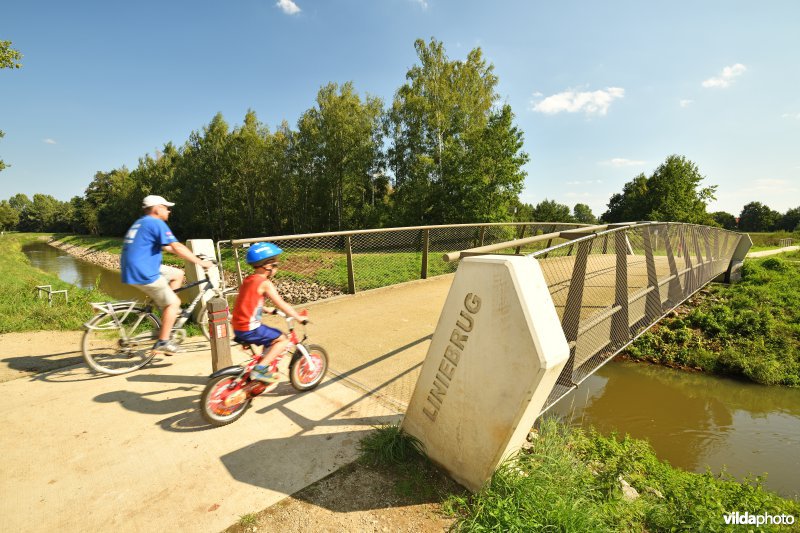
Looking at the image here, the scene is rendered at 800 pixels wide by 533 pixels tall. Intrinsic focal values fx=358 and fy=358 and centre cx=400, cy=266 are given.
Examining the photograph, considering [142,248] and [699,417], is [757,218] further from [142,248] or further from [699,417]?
[142,248]

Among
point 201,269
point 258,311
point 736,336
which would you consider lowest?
point 736,336

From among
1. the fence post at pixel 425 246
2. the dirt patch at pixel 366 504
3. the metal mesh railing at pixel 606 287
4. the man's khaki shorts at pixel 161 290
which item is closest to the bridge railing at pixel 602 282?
the metal mesh railing at pixel 606 287

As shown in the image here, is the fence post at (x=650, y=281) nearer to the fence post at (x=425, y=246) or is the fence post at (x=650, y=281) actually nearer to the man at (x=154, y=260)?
the fence post at (x=425, y=246)

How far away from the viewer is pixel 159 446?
2.50m

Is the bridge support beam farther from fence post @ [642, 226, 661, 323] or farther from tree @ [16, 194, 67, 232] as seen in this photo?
tree @ [16, 194, 67, 232]

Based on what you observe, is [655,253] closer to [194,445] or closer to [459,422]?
[459,422]

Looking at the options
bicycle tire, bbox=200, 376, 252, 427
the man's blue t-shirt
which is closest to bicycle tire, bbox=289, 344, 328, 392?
bicycle tire, bbox=200, 376, 252, 427

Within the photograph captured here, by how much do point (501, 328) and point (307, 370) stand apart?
2.11 metres

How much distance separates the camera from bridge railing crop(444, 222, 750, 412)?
292 cm

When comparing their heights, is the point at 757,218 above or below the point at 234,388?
above

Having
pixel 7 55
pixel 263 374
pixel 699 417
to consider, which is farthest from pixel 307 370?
pixel 7 55

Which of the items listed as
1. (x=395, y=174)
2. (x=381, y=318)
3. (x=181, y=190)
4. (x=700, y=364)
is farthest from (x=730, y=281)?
(x=181, y=190)

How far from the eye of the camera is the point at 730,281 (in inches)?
422

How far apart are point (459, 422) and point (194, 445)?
73.6 inches
